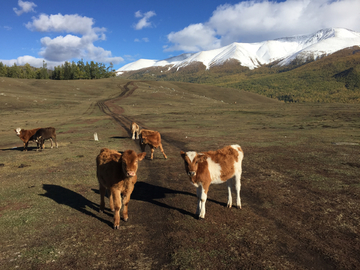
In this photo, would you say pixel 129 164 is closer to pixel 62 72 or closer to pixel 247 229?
pixel 247 229

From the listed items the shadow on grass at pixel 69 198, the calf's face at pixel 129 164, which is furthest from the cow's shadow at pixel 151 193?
the calf's face at pixel 129 164

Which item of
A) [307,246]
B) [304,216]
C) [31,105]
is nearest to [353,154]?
[304,216]

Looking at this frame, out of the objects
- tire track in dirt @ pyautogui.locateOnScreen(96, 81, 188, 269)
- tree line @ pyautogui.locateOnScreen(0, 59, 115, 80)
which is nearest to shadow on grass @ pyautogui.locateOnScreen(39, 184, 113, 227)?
tire track in dirt @ pyautogui.locateOnScreen(96, 81, 188, 269)

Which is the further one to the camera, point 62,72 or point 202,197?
Result: point 62,72

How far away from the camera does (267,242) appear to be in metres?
6.93

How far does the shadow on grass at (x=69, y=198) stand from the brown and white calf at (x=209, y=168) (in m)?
4.02

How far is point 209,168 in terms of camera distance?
8.30 m

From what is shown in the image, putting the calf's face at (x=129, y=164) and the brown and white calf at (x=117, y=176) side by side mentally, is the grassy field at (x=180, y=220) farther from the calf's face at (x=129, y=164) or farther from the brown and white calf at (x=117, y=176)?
the calf's face at (x=129, y=164)

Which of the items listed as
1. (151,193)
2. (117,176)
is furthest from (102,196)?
(151,193)

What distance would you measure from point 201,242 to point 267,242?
86.8 inches

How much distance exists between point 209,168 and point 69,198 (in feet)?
22.9

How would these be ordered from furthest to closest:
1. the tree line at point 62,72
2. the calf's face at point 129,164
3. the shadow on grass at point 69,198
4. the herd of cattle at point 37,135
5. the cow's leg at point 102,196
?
1. the tree line at point 62,72
2. the herd of cattle at point 37,135
3. the shadow on grass at point 69,198
4. the cow's leg at point 102,196
5. the calf's face at point 129,164

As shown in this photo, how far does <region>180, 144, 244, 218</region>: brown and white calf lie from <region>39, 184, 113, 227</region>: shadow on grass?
13.2ft

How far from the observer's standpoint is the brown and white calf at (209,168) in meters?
7.88
